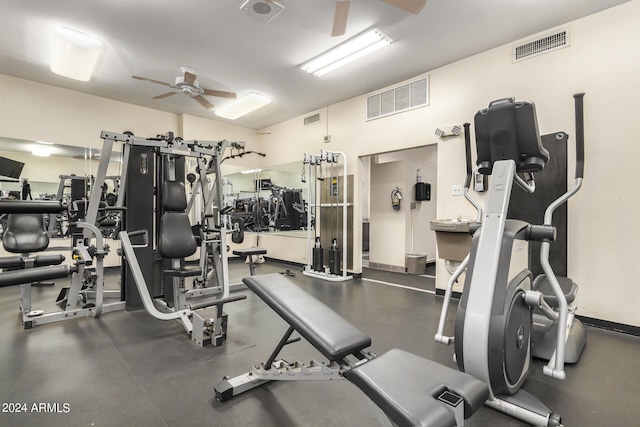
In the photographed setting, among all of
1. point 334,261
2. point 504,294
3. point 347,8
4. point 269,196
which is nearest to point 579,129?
point 504,294

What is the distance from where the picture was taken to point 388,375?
1049 mm

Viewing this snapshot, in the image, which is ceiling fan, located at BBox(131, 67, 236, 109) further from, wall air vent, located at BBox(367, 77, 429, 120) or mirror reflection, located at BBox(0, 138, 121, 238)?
wall air vent, located at BBox(367, 77, 429, 120)

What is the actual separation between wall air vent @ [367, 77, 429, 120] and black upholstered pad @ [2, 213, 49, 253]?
190 inches

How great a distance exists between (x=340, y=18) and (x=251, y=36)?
108 cm

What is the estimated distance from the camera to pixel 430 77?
446cm

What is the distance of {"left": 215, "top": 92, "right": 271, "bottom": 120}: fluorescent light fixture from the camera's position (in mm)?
5445

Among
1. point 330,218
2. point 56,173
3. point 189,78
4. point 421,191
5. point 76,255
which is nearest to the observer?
point 76,255

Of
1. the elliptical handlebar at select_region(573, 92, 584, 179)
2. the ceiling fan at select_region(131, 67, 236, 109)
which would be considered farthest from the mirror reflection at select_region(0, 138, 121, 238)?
the elliptical handlebar at select_region(573, 92, 584, 179)

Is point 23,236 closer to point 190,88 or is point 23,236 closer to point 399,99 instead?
point 190,88

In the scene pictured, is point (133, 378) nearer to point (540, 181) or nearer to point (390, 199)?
point (540, 181)

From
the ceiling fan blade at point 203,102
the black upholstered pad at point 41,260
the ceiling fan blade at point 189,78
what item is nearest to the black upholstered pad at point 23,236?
the black upholstered pad at point 41,260

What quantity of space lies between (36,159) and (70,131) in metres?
0.67

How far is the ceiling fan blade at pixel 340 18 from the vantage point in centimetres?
301

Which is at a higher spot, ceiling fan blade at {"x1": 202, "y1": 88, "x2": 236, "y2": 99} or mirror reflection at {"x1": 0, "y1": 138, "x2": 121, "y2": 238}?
ceiling fan blade at {"x1": 202, "y1": 88, "x2": 236, "y2": 99}
